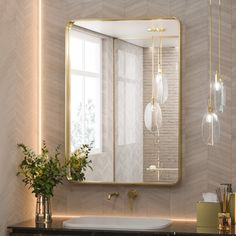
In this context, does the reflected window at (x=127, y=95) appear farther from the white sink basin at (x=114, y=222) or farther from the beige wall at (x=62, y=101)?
the white sink basin at (x=114, y=222)

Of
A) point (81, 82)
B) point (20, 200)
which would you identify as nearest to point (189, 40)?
point (81, 82)

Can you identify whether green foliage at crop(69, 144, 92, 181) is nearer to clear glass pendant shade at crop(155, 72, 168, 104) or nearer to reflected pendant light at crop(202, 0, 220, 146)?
clear glass pendant shade at crop(155, 72, 168, 104)

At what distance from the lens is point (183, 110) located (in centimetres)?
440

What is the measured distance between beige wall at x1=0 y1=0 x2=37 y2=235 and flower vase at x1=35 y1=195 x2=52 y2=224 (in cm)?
12

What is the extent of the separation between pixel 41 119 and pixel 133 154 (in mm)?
643

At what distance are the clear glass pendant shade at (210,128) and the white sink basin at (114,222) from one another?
53cm

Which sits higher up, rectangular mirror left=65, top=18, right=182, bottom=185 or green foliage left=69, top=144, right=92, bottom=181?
rectangular mirror left=65, top=18, right=182, bottom=185

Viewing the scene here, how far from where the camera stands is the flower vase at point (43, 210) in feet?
14.1

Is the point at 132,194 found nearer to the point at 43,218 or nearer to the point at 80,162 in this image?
the point at 80,162

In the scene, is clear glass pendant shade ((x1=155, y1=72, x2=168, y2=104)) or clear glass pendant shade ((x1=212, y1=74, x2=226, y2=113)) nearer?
clear glass pendant shade ((x1=212, y1=74, x2=226, y2=113))

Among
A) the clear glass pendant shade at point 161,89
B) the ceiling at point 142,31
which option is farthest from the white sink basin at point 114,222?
the ceiling at point 142,31

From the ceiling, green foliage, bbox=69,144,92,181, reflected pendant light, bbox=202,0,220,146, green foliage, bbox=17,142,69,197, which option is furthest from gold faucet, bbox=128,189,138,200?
the ceiling

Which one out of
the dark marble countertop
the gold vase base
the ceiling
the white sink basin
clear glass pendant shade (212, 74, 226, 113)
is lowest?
the dark marble countertop

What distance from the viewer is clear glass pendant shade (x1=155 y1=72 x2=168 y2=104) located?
173 inches
